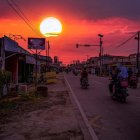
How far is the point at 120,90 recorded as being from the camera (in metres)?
18.8

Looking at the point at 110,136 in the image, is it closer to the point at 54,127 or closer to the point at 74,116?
the point at 54,127

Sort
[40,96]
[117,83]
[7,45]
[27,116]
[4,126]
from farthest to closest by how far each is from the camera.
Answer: [7,45]
[40,96]
[117,83]
[27,116]
[4,126]

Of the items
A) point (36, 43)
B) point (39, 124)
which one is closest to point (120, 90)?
point (39, 124)

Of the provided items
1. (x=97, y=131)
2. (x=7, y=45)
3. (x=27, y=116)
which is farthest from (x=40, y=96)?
(x=97, y=131)

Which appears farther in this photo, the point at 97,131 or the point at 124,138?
the point at 97,131

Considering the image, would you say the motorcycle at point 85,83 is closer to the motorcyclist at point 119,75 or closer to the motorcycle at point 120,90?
the motorcycle at point 120,90

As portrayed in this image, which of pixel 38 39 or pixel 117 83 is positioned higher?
pixel 38 39

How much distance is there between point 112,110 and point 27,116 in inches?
148

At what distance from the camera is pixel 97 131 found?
9.96 metres

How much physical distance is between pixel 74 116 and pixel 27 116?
1651 mm

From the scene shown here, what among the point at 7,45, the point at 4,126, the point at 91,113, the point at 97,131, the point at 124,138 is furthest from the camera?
the point at 7,45

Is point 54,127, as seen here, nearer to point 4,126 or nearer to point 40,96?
point 4,126

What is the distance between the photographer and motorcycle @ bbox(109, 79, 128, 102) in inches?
727

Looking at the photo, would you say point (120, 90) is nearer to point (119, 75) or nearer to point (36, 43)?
point (119, 75)
